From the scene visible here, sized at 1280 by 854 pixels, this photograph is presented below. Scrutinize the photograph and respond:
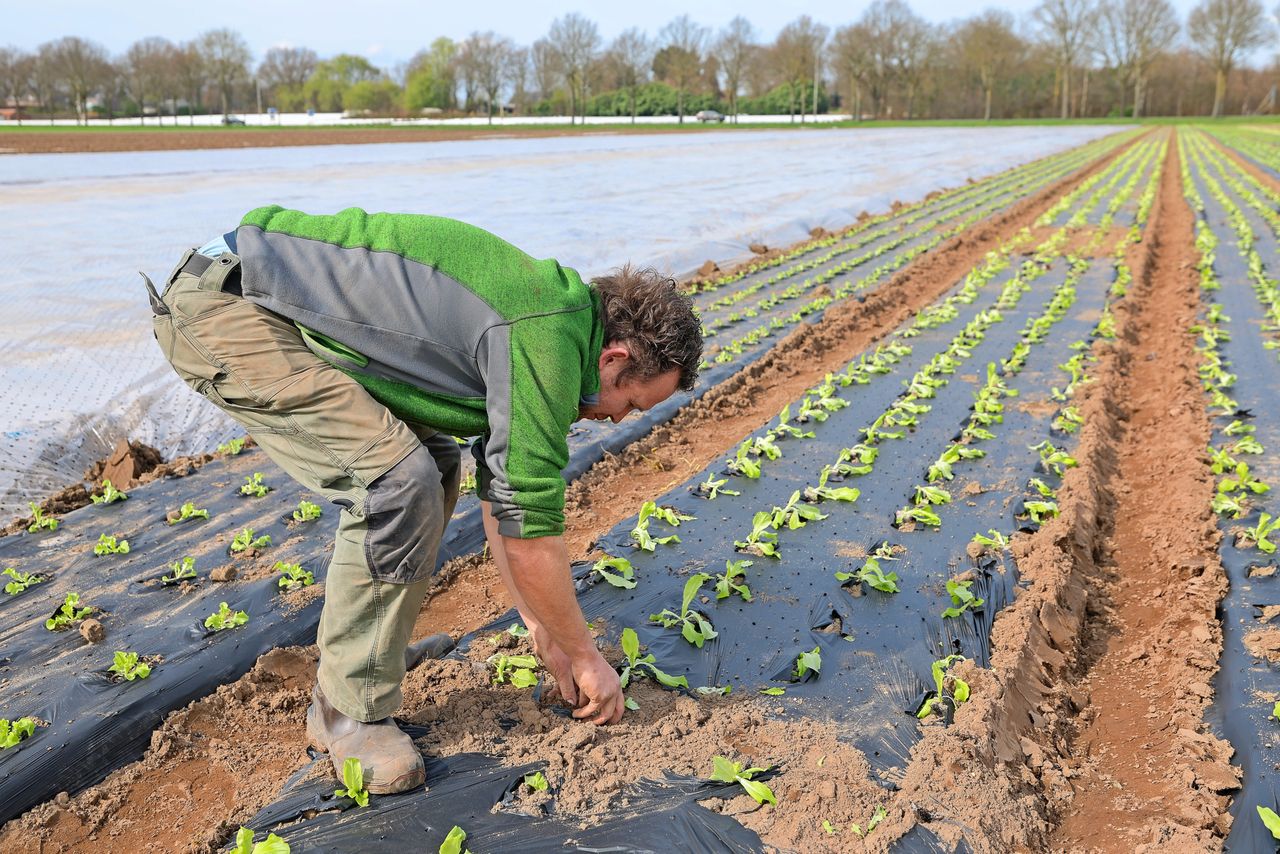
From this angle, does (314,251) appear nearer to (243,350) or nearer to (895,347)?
(243,350)

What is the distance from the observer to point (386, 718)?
2.65m

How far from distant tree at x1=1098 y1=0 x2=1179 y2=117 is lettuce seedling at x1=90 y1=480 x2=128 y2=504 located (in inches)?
3289

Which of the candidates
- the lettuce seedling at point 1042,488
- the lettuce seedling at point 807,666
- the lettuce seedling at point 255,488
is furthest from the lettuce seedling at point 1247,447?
the lettuce seedling at point 255,488

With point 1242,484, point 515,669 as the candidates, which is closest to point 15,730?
point 515,669

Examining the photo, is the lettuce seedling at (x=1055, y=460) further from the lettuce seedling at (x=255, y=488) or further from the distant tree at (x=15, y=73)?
the distant tree at (x=15, y=73)

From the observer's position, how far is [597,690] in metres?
2.65

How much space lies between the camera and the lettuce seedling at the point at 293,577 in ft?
12.9

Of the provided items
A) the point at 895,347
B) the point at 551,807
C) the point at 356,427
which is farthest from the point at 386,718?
the point at 895,347

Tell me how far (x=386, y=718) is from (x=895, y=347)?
6.19 meters

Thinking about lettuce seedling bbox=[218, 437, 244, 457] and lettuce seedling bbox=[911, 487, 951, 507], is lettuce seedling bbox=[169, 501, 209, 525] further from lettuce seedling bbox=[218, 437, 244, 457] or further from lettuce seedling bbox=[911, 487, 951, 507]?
lettuce seedling bbox=[911, 487, 951, 507]

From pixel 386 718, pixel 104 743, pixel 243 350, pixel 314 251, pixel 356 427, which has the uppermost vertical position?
pixel 314 251

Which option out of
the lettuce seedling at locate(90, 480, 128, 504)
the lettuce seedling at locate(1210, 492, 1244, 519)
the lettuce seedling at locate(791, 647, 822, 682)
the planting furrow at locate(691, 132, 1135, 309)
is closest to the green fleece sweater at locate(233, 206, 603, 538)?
the lettuce seedling at locate(791, 647, 822, 682)

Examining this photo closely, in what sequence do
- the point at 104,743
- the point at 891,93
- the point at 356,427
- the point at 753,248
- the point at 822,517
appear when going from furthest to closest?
the point at 891,93 → the point at 753,248 → the point at 822,517 → the point at 104,743 → the point at 356,427

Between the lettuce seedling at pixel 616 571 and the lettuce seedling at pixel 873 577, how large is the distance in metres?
0.89
